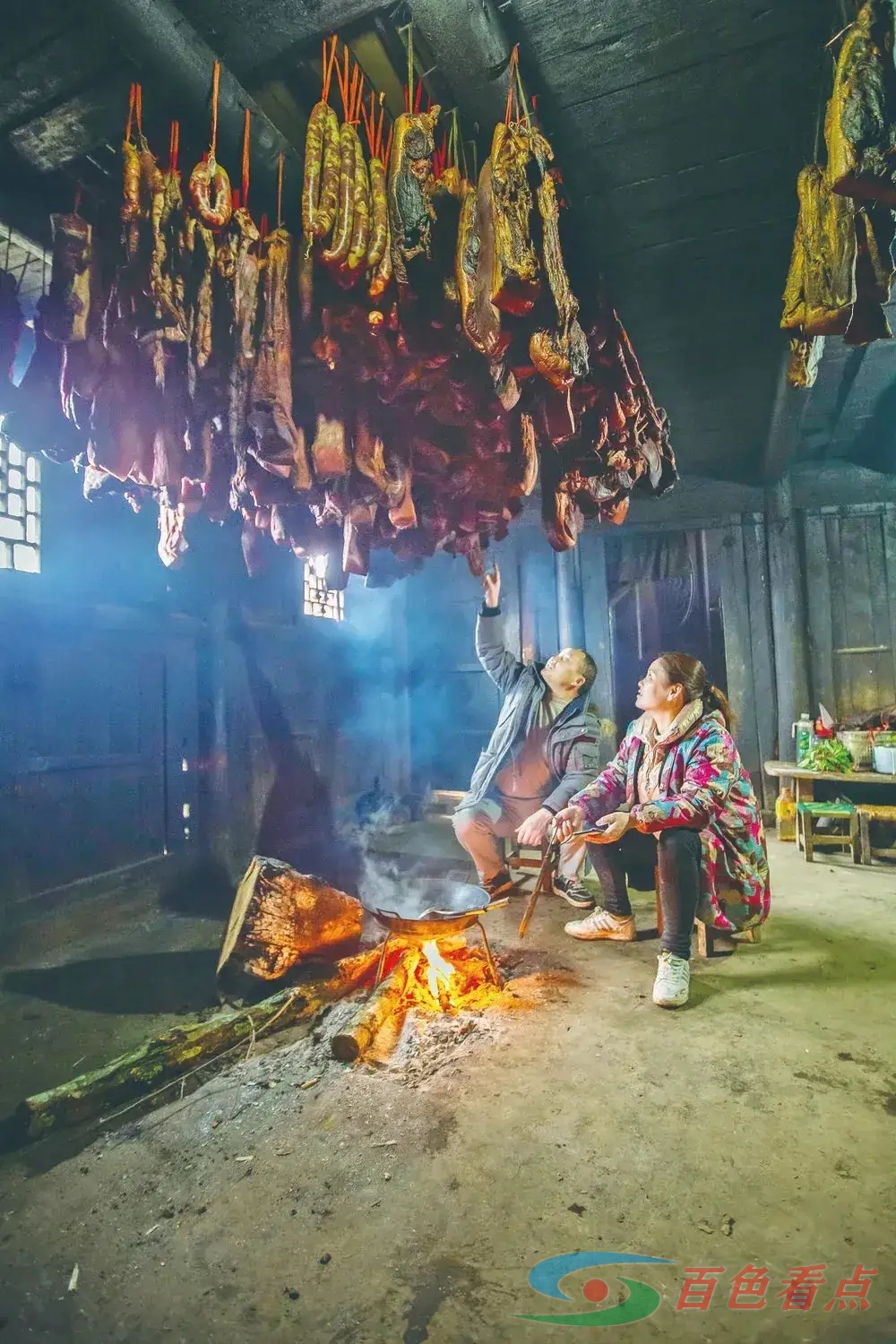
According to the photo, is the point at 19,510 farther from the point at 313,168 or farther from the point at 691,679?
the point at 691,679

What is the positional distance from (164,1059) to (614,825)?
9.65 ft

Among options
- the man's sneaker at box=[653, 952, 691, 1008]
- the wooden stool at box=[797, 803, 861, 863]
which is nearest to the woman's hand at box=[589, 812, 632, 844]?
the man's sneaker at box=[653, 952, 691, 1008]

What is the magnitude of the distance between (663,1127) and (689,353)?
5.50 m

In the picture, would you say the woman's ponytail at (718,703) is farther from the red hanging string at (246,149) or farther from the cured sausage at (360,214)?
the red hanging string at (246,149)

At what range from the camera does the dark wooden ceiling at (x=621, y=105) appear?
2498 millimetres

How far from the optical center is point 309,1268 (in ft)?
6.46

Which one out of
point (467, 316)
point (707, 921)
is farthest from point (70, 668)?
point (707, 921)

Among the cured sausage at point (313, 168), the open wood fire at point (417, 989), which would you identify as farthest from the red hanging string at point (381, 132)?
the open wood fire at point (417, 989)

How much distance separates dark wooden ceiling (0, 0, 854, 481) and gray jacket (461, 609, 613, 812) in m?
3.46

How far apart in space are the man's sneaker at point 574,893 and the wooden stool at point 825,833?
292cm

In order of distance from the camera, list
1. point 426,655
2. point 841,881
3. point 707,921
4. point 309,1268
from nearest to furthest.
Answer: point 309,1268 < point 707,921 < point 841,881 < point 426,655

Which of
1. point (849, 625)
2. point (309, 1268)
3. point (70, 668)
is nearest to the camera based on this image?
point (309, 1268)

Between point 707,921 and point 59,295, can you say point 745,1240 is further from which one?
point 59,295

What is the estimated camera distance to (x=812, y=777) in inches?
277
